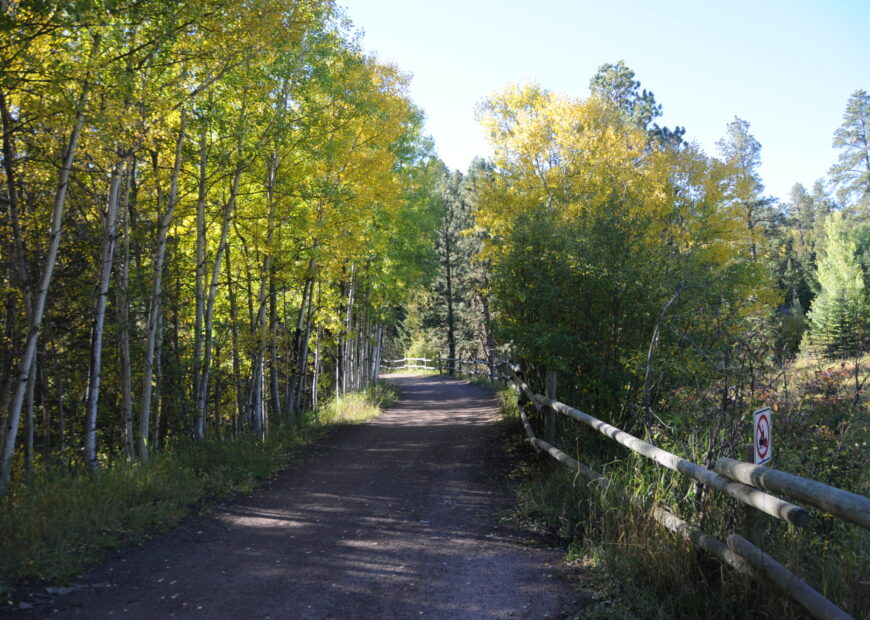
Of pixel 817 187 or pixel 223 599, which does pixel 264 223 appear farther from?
pixel 817 187

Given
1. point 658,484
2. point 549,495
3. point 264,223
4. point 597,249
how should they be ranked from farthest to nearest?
point 264,223, point 597,249, point 549,495, point 658,484

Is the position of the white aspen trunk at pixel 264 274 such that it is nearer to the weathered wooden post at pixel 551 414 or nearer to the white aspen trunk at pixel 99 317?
the white aspen trunk at pixel 99 317

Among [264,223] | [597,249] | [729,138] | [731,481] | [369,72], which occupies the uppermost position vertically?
[729,138]

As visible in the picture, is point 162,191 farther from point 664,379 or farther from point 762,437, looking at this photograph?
point 762,437

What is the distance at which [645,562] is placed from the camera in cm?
409

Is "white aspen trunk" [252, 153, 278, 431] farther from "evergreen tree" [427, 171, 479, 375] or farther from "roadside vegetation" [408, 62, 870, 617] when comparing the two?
"evergreen tree" [427, 171, 479, 375]

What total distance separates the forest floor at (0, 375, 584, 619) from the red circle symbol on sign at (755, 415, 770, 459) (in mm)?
1588

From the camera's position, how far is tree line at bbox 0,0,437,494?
607 centimetres

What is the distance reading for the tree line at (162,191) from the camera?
6.07m

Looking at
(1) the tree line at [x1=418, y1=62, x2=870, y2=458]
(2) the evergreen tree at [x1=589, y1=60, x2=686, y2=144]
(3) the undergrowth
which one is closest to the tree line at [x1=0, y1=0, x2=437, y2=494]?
(1) the tree line at [x1=418, y1=62, x2=870, y2=458]

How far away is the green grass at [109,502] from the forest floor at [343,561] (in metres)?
0.26

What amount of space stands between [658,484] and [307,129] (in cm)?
834

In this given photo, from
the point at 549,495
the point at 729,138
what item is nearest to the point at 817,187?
the point at 729,138

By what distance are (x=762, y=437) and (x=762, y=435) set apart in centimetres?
1
